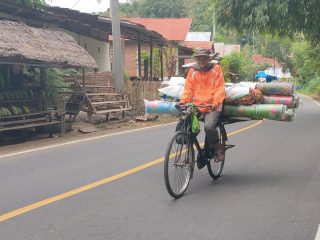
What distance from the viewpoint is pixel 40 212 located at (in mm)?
5699

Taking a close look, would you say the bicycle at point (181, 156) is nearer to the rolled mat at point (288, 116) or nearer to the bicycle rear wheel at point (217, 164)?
the bicycle rear wheel at point (217, 164)

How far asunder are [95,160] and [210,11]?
1032cm

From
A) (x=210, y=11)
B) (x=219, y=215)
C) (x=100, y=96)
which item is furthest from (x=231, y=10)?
(x=219, y=215)

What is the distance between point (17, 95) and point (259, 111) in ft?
29.6

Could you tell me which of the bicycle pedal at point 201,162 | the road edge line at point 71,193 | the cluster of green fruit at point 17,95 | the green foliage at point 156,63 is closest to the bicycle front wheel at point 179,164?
the bicycle pedal at point 201,162

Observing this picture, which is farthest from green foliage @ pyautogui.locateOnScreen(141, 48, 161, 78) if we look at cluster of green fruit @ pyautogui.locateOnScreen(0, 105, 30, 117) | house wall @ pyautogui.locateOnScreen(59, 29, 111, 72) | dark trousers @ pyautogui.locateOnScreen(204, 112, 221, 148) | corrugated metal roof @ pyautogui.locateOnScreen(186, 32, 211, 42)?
dark trousers @ pyautogui.locateOnScreen(204, 112, 221, 148)

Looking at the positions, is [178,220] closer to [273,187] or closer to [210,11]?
[273,187]

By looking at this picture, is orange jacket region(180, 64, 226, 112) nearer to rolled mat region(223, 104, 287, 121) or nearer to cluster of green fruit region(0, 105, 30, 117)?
rolled mat region(223, 104, 287, 121)

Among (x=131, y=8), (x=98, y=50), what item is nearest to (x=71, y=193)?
(x=98, y=50)

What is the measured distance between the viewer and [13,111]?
13.4 meters

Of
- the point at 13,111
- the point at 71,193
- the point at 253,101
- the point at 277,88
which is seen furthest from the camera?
the point at 13,111

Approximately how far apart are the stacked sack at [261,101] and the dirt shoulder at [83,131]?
5893 millimetres

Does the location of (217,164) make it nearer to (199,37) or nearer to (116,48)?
(116,48)

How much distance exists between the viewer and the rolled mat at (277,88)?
750 centimetres
